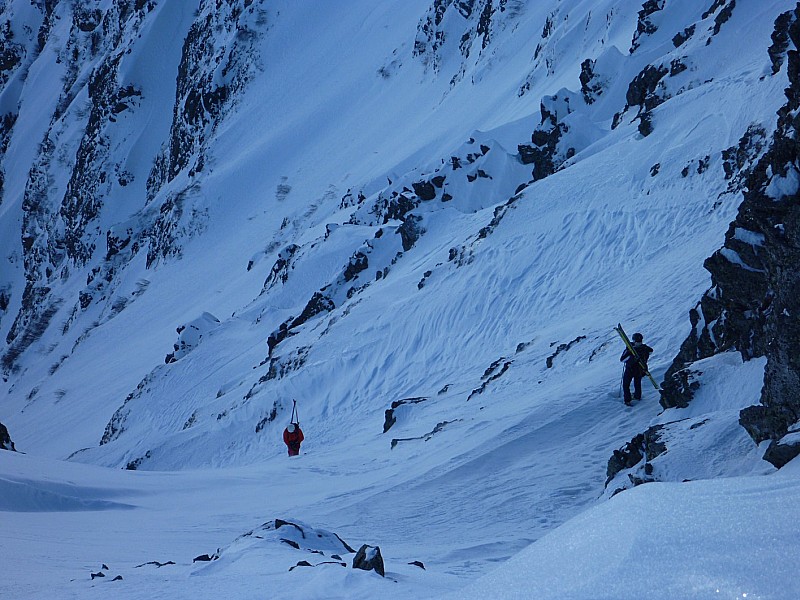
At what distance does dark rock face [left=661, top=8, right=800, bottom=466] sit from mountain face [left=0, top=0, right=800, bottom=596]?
0.03 metres

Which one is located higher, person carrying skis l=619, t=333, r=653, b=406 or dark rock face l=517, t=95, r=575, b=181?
dark rock face l=517, t=95, r=575, b=181

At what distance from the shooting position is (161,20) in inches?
3620

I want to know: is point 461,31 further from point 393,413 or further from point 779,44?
point 393,413

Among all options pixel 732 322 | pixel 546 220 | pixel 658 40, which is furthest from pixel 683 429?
pixel 658 40

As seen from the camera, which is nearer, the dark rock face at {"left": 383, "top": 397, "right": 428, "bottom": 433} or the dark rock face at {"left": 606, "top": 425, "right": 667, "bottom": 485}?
the dark rock face at {"left": 606, "top": 425, "right": 667, "bottom": 485}

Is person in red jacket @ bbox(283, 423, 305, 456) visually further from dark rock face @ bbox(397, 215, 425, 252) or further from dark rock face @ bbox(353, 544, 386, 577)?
dark rock face @ bbox(397, 215, 425, 252)

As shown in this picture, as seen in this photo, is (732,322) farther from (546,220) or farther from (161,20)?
(161,20)

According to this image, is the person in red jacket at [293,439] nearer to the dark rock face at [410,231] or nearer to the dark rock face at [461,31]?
the dark rock face at [410,231]

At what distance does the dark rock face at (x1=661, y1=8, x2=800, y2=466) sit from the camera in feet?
21.2

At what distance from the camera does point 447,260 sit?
24672 millimetres

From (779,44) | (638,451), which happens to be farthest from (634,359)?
(779,44)

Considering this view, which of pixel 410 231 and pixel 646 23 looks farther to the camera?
pixel 410 231

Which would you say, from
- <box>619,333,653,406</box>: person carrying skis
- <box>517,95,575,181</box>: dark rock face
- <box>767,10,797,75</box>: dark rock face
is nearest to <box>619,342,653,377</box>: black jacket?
<box>619,333,653,406</box>: person carrying skis

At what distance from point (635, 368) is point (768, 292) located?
10.6 feet
